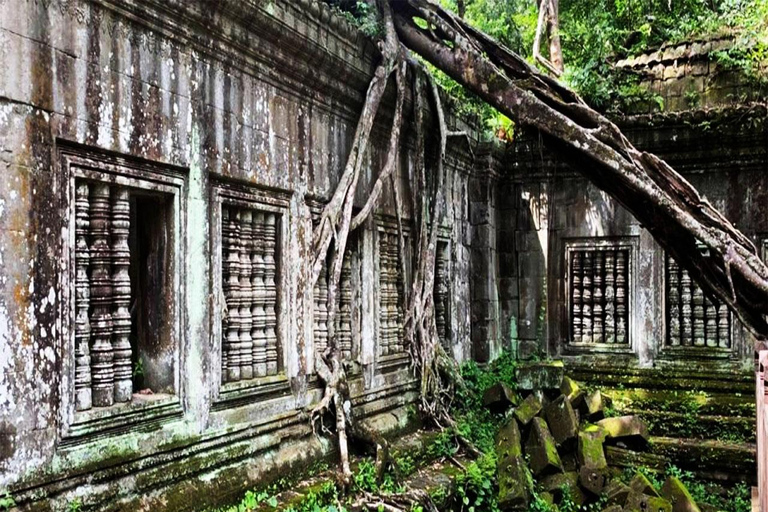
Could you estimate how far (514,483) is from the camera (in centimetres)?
512

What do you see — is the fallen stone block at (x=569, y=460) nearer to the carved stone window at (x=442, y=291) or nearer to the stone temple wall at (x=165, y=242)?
the stone temple wall at (x=165, y=242)

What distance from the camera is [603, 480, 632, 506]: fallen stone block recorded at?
5.21 meters

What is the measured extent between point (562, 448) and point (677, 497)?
3.94 feet

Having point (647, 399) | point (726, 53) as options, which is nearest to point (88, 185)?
point (647, 399)

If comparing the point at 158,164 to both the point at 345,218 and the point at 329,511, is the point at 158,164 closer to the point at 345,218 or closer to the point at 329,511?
the point at 345,218

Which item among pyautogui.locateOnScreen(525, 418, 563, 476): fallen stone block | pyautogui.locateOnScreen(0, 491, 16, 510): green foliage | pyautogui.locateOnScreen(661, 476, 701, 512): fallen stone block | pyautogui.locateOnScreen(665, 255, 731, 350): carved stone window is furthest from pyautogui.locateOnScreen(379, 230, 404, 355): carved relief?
pyautogui.locateOnScreen(0, 491, 16, 510): green foliage

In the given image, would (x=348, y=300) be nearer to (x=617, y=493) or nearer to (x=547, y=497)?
(x=547, y=497)

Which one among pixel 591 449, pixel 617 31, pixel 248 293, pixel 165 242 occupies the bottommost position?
pixel 591 449

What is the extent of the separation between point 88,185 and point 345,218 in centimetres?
227

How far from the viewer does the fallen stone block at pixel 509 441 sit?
5.66 metres

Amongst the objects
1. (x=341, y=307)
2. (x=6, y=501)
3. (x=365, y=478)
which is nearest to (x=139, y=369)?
(x=6, y=501)

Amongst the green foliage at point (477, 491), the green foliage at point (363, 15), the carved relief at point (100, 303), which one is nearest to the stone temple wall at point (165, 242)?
the carved relief at point (100, 303)

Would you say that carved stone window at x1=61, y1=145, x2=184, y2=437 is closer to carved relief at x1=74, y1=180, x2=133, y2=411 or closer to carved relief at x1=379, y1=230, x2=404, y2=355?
carved relief at x1=74, y1=180, x2=133, y2=411

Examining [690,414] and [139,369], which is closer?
[139,369]
